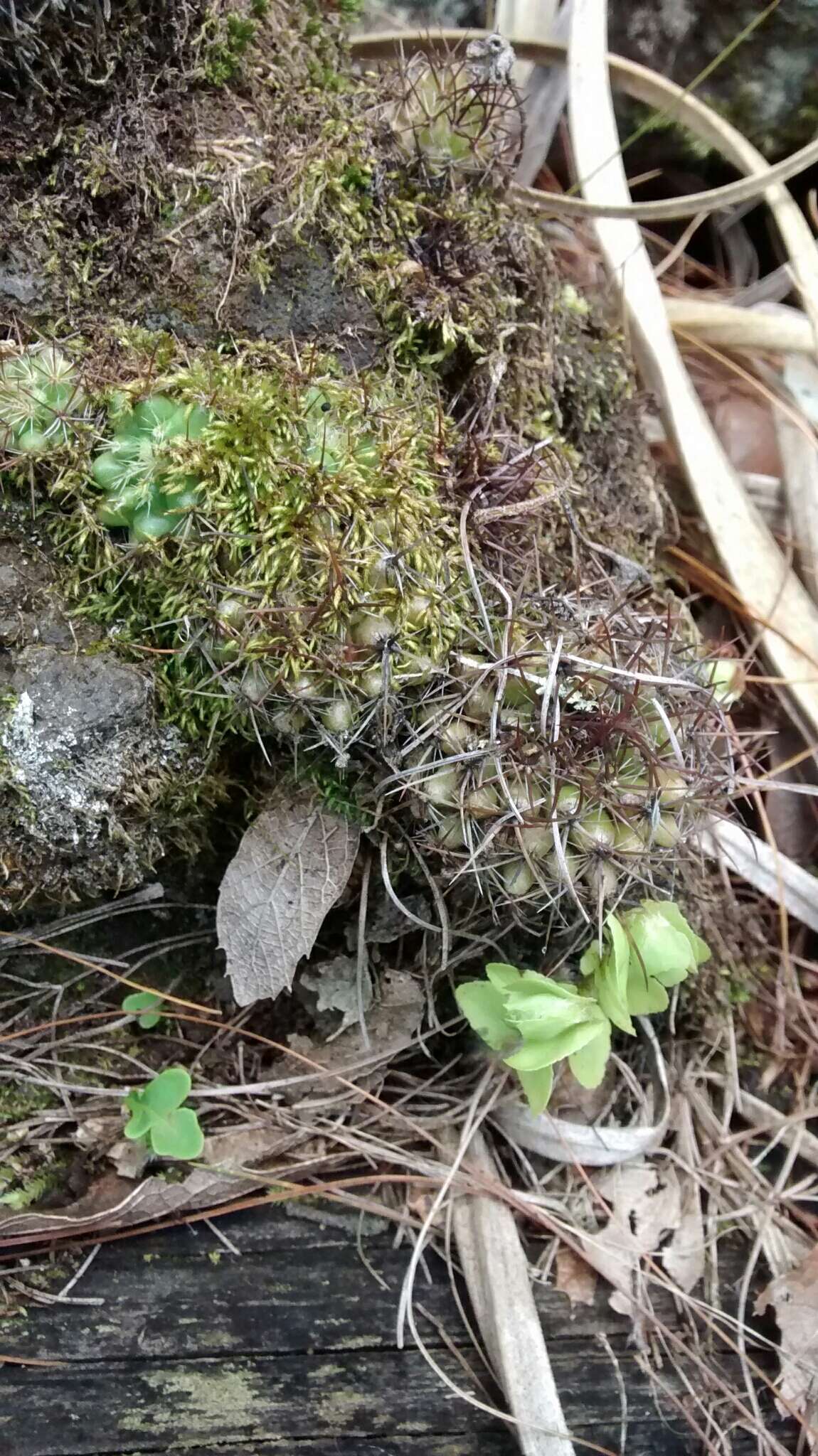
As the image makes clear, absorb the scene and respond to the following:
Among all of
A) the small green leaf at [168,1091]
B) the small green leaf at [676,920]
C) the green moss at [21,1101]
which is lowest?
the green moss at [21,1101]

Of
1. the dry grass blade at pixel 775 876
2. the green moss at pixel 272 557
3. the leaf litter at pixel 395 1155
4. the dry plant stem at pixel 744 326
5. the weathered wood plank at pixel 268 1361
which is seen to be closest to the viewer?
the green moss at pixel 272 557

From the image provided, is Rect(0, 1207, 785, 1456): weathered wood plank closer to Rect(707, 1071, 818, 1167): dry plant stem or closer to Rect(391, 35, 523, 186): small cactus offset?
Rect(707, 1071, 818, 1167): dry plant stem

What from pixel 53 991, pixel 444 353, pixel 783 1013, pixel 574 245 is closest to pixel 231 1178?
pixel 53 991

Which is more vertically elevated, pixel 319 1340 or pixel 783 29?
pixel 783 29

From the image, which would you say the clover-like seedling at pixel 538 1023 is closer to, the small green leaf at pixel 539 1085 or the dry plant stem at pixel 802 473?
the small green leaf at pixel 539 1085

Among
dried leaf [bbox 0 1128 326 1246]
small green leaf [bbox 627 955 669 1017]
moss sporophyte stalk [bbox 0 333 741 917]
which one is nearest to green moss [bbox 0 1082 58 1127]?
dried leaf [bbox 0 1128 326 1246]

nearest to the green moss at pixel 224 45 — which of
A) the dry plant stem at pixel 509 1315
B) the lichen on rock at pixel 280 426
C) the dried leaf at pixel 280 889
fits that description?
the lichen on rock at pixel 280 426

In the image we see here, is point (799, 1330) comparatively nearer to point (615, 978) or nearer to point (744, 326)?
point (615, 978)

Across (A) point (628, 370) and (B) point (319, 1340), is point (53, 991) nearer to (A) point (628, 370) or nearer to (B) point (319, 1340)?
(B) point (319, 1340)

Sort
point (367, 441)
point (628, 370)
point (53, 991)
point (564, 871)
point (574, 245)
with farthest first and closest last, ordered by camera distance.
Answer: point (574, 245), point (628, 370), point (53, 991), point (367, 441), point (564, 871)
